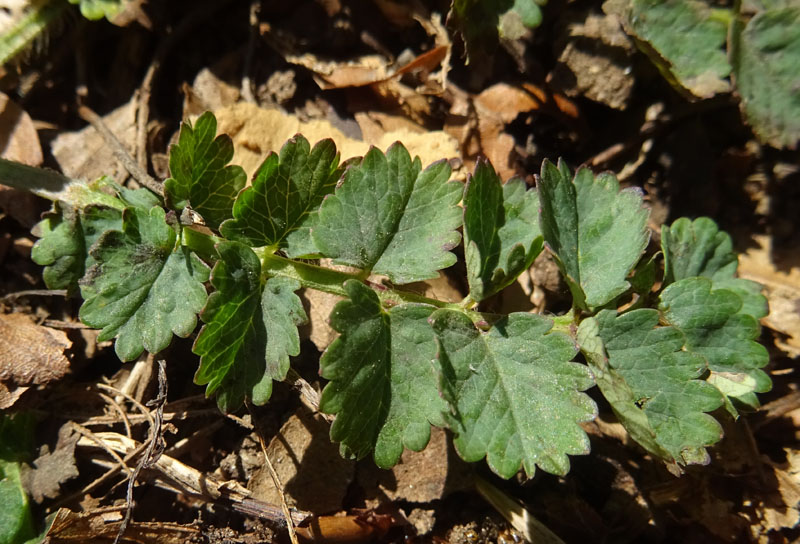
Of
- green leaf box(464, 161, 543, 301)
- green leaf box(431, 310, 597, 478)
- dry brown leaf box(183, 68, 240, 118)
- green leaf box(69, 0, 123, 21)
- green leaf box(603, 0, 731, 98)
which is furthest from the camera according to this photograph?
dry brown leaf box(183, 68, 240, 118)

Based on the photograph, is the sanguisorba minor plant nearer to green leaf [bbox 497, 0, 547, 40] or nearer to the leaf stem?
the leaf stem

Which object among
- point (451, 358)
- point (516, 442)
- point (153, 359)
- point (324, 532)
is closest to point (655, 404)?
point (516, 442)

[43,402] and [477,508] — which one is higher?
[43,402]

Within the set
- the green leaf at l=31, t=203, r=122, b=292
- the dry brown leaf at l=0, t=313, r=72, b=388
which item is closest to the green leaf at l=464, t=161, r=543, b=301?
the green leaf at l=31, t=203, r=122, b=292

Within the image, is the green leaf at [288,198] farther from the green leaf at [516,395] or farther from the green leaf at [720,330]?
the green leaf at [720,330]

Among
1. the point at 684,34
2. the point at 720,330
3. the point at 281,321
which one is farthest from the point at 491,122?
the point at 281,321

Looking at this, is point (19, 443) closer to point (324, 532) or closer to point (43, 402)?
point (43, 402)
